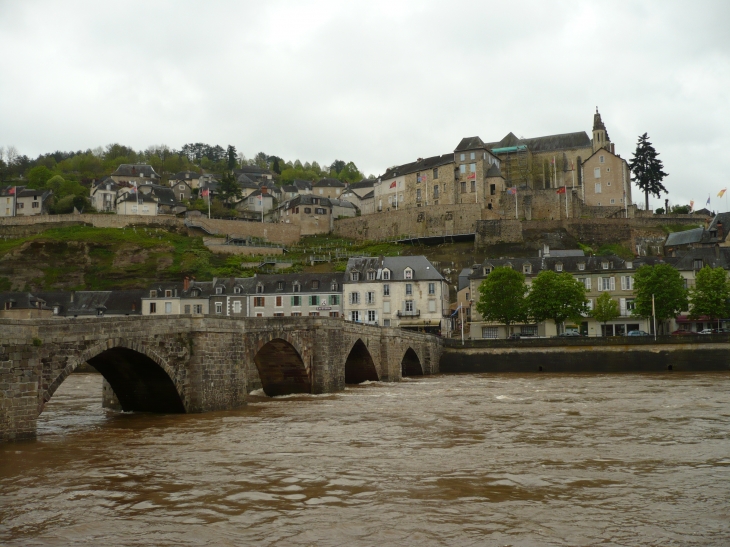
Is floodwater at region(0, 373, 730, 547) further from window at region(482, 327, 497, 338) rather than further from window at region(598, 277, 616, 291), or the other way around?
window at region(482, 327, 497, 338)

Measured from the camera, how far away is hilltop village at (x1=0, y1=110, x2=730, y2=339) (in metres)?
60.8

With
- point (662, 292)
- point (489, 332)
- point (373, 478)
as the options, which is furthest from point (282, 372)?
point (662, 292)

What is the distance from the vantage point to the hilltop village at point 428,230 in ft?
199

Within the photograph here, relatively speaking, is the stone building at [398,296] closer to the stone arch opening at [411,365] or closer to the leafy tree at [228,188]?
the stone arch opening at [411,365]

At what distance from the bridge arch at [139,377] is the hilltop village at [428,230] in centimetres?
3301

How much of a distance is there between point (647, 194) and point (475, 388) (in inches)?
2521

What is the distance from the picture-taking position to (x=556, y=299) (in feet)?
185

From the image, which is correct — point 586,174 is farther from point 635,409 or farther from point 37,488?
point 37,488

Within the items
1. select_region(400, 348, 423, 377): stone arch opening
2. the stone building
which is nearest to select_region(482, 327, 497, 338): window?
the stone building

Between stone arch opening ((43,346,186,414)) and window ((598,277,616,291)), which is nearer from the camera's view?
stone arch opening ((43,346,186,414))

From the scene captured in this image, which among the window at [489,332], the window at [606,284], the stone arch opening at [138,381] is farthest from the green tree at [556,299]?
the stone arch opening at [138,381]

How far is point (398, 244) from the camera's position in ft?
289

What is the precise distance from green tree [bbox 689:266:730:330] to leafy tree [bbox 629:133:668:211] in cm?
3791

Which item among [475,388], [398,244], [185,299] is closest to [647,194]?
[398,244]
